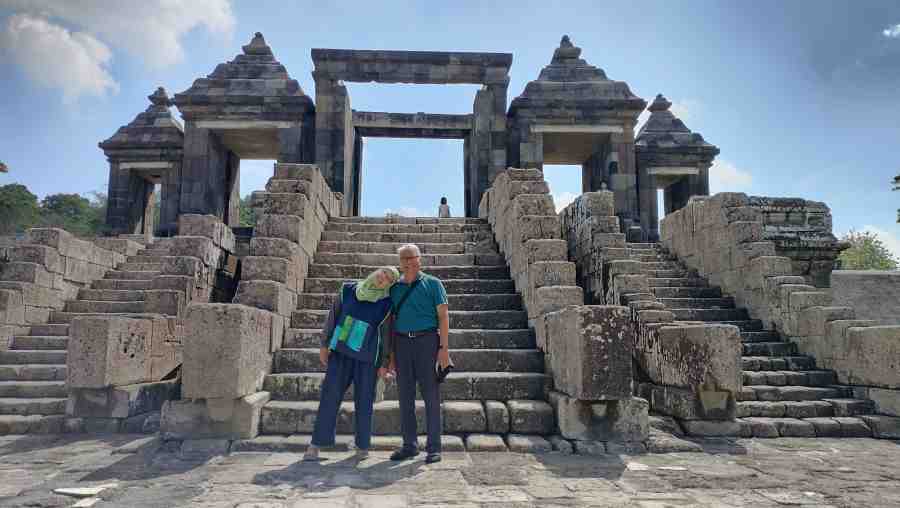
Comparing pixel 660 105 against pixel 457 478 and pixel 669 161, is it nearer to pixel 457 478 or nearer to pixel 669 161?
pixel 669 161

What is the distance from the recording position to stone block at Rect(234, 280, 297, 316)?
224 inches

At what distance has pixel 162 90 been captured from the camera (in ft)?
63.7

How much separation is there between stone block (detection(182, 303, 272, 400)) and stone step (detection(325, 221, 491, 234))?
13.6 feet

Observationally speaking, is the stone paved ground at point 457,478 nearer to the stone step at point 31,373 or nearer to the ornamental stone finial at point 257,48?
the stone step at point 31,373

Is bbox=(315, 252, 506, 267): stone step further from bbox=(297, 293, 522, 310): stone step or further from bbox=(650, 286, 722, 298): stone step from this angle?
bbox=(650, 286, 722, 298): stone step

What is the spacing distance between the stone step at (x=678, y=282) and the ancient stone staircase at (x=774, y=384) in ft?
0.05

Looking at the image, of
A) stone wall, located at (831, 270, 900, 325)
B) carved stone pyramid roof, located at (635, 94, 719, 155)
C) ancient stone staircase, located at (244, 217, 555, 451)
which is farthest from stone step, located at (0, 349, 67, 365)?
carved stone pyramid roof, located at (635, 94, 719, 155)

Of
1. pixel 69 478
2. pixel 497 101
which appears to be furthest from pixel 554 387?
pixel 497 101

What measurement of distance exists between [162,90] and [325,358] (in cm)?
1904

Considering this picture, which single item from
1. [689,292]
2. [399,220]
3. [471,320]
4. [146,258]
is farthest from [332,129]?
[689,292]

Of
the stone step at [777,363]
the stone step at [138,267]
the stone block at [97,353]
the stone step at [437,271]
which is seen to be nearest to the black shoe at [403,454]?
the stone block at [97,353]

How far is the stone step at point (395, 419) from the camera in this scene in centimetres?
475

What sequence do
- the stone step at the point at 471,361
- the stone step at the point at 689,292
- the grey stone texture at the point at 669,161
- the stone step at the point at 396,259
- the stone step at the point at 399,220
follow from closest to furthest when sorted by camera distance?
the stone step at the point at 471,361
the stone step at the point at 396,259
the stone step at the point at 689,292
the stone step at the point at 399,220
the grey stone texture at the point at 669,161

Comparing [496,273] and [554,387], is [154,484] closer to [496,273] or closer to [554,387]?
[554,387]
